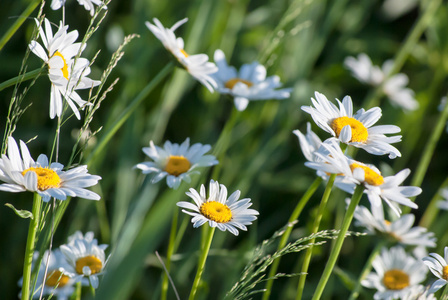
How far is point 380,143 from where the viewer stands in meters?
0.67

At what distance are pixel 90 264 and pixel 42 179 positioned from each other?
19 centimetres

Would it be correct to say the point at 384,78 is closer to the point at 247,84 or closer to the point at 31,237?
the point at 247,84

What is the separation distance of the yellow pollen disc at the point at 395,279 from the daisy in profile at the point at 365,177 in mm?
241

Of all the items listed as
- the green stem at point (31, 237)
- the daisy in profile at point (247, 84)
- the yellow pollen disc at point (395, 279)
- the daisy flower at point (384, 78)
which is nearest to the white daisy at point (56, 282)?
the green stem at point (31, 237)

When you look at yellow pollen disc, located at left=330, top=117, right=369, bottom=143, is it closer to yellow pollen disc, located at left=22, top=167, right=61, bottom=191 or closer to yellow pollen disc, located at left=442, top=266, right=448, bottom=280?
yellow pollen disc, located at left=442, top=266, right=448, bottom=280

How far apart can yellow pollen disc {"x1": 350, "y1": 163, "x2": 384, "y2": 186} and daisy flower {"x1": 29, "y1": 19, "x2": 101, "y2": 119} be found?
32 cm

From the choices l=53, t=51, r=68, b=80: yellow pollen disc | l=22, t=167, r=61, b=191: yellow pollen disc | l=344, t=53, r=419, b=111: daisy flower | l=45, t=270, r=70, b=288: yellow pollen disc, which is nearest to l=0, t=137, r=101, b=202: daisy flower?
l=22, t=167, r=61, b=191: yellow pollen disc

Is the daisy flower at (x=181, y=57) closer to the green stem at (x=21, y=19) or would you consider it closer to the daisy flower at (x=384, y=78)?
the green stem at (x=21, y=19)

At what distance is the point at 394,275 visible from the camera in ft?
2.91

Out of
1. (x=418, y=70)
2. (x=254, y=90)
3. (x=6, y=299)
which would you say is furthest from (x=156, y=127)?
Answer: (x=418, y=70)

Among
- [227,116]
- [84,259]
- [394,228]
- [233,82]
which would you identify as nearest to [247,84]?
[233,82]

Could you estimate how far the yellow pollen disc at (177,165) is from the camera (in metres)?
0.80

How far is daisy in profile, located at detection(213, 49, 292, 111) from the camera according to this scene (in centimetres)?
98

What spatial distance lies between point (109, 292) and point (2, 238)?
1.01 metres
